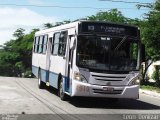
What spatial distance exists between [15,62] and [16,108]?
6607cm

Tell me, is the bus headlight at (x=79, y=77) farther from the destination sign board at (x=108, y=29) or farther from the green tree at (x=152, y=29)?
the green tree at (x=152, y=29)

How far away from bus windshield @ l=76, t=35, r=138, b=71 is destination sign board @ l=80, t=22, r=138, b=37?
0.21 metres

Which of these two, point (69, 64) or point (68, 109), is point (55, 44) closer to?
point (69, 64)

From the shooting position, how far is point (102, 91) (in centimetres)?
1573

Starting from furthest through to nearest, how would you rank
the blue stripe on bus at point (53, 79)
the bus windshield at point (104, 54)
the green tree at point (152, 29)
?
the green tree at point (152, 29)
the blue stripe on bus at point (53, 79)
the bus windshield at point (104, 54)

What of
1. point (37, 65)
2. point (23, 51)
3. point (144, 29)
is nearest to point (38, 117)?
point (37, 65)

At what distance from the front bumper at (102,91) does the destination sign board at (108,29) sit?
1.89 meters

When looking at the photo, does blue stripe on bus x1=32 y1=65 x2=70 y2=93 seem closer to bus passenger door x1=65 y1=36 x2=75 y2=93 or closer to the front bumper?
bus passenger door x1=65 y1=36 x2=75 y2=93

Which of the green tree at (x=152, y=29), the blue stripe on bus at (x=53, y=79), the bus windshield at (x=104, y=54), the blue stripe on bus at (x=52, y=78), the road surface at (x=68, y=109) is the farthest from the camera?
the green tree at (x=152, y=29)

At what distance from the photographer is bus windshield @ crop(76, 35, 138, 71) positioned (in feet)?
51.8

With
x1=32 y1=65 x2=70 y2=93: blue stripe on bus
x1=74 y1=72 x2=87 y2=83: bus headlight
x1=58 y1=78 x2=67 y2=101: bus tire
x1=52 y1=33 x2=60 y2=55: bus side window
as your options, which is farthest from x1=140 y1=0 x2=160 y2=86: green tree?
x1=74 y1=72 x2=87 y2=83: bus headlight

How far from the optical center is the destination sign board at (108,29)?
16.0 m

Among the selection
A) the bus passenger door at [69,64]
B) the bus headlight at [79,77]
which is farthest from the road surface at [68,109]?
the bus headlight at [79,77]

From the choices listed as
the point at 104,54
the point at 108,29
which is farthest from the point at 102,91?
the point at 108,29
